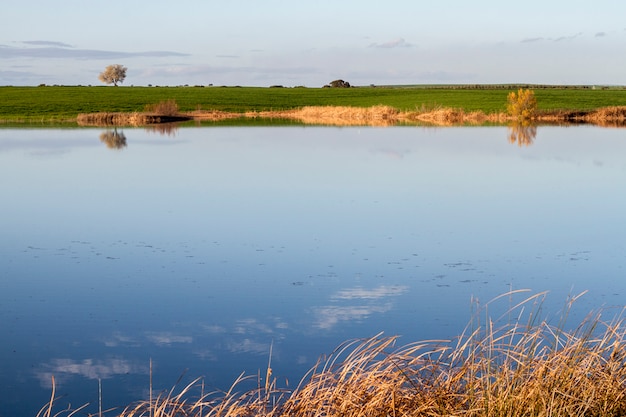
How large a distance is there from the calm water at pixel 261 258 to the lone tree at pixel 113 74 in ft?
355

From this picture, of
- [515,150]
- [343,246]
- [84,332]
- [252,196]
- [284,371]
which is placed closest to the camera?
[284,371]

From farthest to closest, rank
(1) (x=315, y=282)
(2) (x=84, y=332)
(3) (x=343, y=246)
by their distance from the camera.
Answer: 1. (3) (x=343, y=246)
2. (1) (x=315, y=282)
3. (2) (x=84, y=332)

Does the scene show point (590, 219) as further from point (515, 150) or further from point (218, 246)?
→ point (515, 150)

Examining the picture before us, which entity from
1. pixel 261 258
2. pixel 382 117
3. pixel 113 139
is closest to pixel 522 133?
pixel 382 117

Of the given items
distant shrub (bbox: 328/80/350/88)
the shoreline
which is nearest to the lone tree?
distant shrub (bbox: 328/80/350/88)

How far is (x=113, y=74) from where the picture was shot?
13100 cm

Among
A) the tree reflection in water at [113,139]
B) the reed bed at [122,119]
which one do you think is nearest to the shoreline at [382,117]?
the reed bed at [122,119]

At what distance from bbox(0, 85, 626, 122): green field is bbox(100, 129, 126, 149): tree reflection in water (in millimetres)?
17500

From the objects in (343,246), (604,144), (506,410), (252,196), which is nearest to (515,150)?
(604,144)

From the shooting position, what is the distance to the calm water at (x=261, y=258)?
833 cm

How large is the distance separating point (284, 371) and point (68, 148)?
93.4 feet

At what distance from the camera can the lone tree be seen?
131m

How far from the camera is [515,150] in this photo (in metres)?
32.6

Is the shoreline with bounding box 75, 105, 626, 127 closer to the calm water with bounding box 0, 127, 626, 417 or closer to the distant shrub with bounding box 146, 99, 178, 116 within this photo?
the distant shrub with bounding box 146, 99, 178, 116
